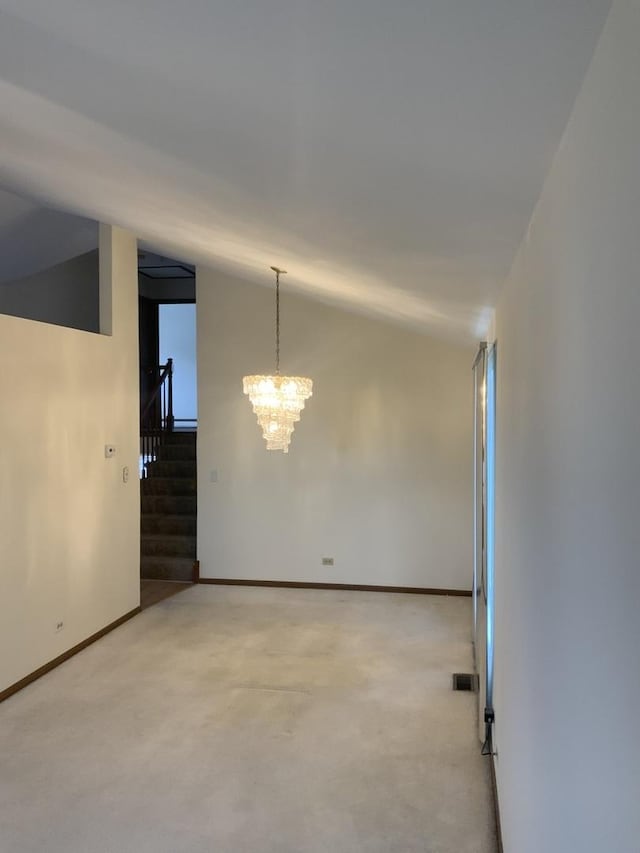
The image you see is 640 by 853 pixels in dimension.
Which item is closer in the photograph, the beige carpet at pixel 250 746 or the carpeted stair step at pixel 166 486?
the beige carpet at pixel 250 746

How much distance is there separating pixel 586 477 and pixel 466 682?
3.59 metres

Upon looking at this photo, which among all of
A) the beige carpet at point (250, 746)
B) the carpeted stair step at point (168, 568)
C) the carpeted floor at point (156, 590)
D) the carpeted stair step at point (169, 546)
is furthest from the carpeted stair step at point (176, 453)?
the beige carpet at point (250, 746)

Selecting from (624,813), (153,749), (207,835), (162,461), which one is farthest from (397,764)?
(162,461)

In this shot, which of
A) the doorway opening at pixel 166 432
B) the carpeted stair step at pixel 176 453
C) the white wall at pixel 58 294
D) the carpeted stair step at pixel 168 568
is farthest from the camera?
the carpeted stair step at pixel 176 453

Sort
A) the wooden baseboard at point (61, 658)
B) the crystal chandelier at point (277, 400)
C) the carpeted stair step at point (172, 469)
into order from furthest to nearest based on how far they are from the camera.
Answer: the carpeted stair step at point (172, 469), the crystal chandelier at point (277, 400), the wooden baseboard at point (61, 658)

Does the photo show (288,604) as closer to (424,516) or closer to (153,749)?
(424,516)

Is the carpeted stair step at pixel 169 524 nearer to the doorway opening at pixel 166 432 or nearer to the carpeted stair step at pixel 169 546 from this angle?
the doorway opening at pixel 166 432

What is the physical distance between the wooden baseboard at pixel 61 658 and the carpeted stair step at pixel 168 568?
1.09 m

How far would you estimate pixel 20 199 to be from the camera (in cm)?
477

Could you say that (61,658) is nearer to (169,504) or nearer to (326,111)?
(169,504)

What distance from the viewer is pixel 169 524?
7.35 m

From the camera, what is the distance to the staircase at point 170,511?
701cm

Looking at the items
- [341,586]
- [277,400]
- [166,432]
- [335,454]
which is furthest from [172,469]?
[277,400]

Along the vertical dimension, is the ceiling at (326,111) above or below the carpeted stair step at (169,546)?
above
